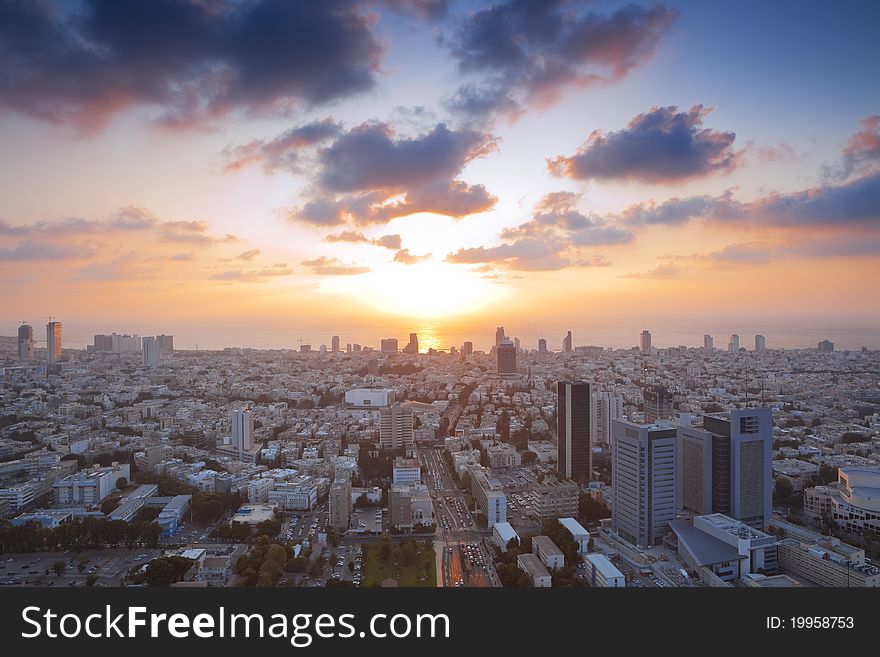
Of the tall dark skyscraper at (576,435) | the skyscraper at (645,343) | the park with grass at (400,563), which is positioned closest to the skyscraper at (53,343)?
the park with grass at (400,563)

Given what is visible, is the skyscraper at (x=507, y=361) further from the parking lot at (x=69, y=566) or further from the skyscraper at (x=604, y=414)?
the parking lot at (x=69, y=566)

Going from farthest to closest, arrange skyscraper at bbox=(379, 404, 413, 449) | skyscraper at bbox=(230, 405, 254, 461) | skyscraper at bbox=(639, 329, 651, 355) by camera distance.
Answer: skyscraper at bbox=(639, 329, 651, 355)
skyscraper at bbox=(379, 404, 413, 449)
skyscraper at bbox=(230, 405, 254, 461)

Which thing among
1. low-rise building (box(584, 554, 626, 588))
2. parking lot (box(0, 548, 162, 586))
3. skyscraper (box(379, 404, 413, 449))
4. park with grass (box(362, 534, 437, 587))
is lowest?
parking lot (box(0, 548, 162, 586))

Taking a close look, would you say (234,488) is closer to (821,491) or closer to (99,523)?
(99,523)

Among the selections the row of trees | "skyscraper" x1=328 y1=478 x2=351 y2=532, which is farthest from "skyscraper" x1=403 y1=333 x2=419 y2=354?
the row of trees

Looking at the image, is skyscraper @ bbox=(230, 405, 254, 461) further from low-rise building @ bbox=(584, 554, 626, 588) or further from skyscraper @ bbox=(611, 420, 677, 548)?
low-rise building @ bbox=(584, 554, 626, 588)

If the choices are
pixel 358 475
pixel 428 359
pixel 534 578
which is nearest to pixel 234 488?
pixel 358 475
